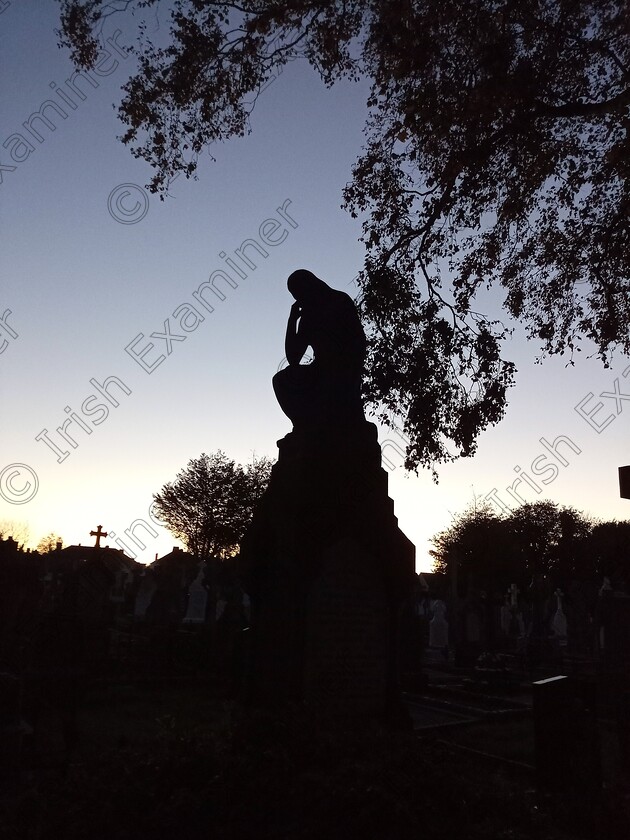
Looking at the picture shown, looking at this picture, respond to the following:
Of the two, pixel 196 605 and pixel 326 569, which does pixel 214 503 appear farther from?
pixel 326 569

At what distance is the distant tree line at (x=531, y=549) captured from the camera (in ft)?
99.8

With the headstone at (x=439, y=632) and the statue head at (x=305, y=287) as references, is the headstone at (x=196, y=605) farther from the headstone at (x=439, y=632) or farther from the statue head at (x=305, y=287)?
the statue head at (x=305, y=287)

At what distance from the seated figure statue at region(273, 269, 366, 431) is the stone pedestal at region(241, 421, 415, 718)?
458mm

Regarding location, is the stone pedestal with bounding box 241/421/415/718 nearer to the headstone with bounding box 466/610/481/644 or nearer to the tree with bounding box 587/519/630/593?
the tree with bounding box 587/519/630/593

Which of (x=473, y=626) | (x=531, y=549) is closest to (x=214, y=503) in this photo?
(x=473, y=626)

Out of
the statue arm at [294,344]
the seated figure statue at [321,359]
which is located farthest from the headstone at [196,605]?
the seated figure statue at [321,359]

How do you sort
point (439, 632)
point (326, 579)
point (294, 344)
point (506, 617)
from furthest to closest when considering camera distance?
point (506, 617) < point (439, 632) < point (294, 344) < point (326, 579)

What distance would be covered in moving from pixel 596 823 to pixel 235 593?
19852mm

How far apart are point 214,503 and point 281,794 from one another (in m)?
30.7

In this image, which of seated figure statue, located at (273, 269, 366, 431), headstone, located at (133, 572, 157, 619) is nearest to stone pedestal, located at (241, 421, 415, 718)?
seated figure statue, located at (273, 269, 366, 431)

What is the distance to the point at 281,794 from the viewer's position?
3.78 metres

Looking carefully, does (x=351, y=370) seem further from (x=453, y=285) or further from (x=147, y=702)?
(x=147, y=702)

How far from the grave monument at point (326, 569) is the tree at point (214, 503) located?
83.1 ft

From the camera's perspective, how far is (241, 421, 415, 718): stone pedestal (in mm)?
7430
